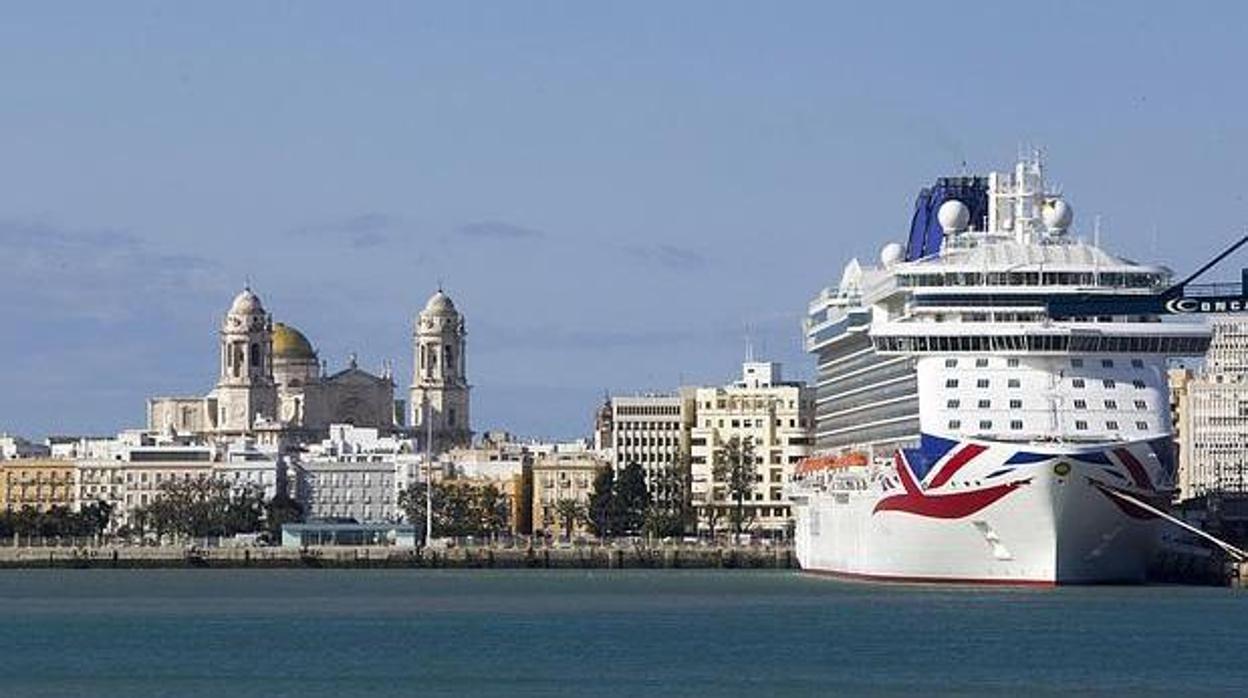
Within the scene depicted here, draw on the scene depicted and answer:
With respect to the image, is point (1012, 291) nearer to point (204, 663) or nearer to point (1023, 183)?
point (1023, 183)

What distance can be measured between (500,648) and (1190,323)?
2576 cm

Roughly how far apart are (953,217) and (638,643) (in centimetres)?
2941

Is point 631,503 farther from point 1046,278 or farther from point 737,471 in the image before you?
point 1046,278

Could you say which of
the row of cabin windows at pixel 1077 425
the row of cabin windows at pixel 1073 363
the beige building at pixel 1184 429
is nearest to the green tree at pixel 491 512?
the beige building at pixel 1184 429

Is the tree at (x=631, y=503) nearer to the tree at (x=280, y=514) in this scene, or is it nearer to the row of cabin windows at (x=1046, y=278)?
the tree at (x=280, y=514)

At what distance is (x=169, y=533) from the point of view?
183625mm

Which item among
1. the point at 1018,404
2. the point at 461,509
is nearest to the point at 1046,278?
the point at 1018,404

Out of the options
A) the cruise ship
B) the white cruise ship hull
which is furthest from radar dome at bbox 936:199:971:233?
the white cruise ship hull

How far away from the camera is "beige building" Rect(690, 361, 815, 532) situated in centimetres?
17762

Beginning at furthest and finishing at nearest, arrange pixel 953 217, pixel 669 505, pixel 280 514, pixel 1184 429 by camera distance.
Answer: pixel 280 514
pixel 669 505
pixel 1184 429
pixel 953 217

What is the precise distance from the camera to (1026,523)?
90.1m

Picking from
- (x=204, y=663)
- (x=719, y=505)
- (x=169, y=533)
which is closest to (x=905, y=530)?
(x=204, y=663)

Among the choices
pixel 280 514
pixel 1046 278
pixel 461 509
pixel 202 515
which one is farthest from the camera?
pixel 280 514

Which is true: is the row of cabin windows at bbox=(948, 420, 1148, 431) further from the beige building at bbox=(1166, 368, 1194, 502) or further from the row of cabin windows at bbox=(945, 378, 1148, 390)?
the beige building at bbox=(1166, 368, 1194, 502)
